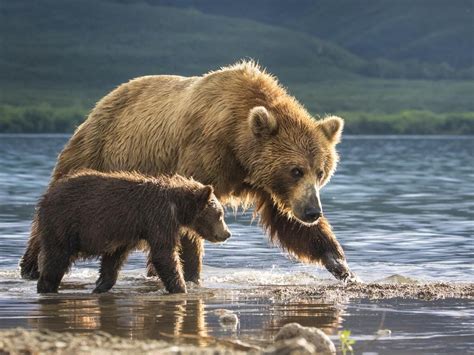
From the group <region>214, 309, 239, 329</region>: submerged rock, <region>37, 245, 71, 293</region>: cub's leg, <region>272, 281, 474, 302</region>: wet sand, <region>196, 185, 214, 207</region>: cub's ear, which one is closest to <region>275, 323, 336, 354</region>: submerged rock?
<region>214, 309, 239, 329</region>: submerged rock

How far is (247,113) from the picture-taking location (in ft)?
39.8

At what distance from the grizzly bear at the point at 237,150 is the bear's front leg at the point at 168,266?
0.87 meters

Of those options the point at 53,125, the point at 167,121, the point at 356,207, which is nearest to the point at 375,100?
the point at 53,125

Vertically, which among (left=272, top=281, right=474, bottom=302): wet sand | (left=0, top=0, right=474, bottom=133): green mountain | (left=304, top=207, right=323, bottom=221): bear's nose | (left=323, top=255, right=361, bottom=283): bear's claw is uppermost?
(left=0, top=0, right=474, bottom=133): green mountain

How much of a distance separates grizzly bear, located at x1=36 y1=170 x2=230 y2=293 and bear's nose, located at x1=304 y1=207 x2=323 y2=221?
0.77 metres

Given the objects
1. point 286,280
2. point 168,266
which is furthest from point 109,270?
point 286,280

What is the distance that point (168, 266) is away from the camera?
10852mm

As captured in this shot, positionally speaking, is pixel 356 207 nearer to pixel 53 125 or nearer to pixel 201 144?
pixel 201 144

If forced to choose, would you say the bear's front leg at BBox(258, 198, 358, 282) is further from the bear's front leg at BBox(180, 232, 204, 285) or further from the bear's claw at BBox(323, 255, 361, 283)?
the bear's front leg at BBox(180, 232, 204, 285)

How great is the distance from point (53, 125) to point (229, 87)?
10670cm

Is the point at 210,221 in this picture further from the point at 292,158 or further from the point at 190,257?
the point at 292,158

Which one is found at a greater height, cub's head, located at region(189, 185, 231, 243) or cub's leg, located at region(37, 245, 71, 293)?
cub's head, located at region(189, 185, 231, 243)

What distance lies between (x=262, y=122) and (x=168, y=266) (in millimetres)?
1684

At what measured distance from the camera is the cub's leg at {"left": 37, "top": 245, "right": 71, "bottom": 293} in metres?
11.0
